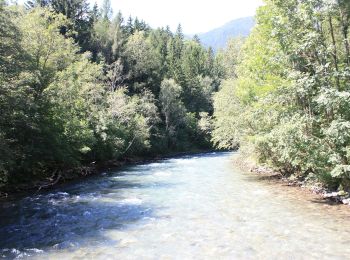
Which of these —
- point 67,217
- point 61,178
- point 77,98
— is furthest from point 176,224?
point 77,98

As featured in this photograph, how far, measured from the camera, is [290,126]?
17516 mm

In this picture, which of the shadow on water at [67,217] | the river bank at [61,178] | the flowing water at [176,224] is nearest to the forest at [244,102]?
the river bank at [61,178]

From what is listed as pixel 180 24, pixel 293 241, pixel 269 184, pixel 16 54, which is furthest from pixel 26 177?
pixel 180 24

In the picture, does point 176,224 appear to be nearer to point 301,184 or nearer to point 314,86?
point 314,86

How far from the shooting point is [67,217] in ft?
53.3

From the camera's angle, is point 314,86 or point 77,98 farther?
point 77,98

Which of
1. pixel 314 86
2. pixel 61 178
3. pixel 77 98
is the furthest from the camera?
pixel 77 98

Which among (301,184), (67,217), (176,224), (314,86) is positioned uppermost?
(314,86)

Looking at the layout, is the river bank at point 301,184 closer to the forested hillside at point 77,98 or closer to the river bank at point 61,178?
the river bank at point 61,178

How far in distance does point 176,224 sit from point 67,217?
16.4 feet

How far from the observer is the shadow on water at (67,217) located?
41.4ft

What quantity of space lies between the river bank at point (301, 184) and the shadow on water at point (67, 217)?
308 inches

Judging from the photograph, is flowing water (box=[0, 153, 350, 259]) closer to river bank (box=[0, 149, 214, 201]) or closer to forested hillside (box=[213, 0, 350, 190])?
river bank (box=[0, 149, 214, 201])

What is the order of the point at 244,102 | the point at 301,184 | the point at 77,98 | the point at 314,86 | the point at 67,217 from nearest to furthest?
the point at 67,217 < the point at 314,86 < the point at 301,184 < the point at 244,102 < the point at 77,98
